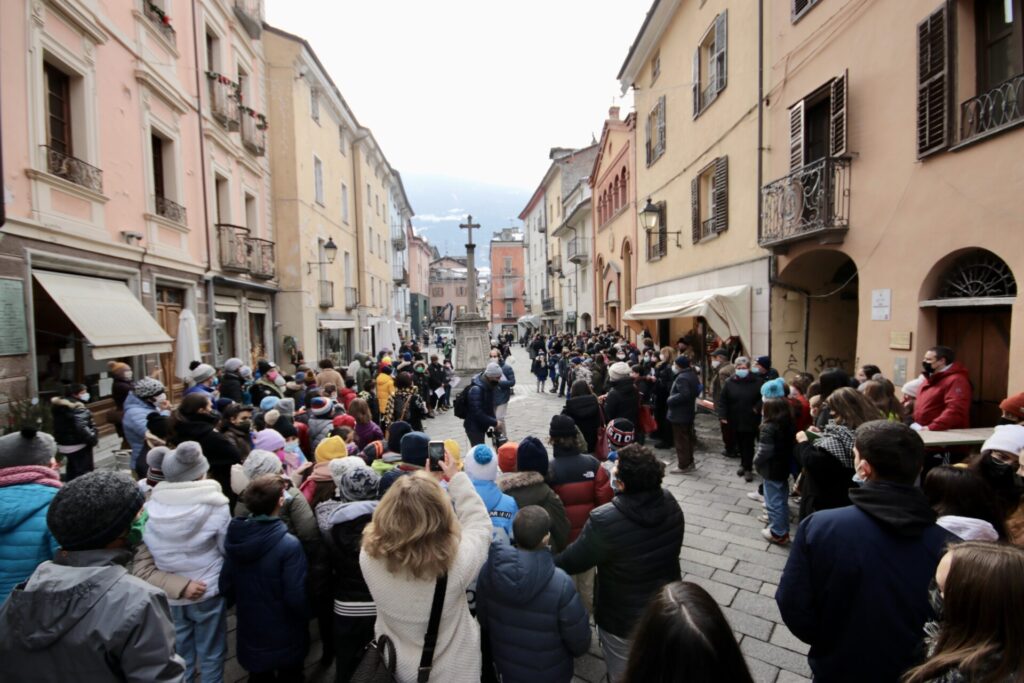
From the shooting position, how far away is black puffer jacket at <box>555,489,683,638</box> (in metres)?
2.64

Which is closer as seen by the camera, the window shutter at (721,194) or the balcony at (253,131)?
the window shutter at (721,194)

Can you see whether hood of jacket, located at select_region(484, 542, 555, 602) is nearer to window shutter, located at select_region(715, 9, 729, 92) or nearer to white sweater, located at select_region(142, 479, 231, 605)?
white sweater, located at select_region(142, 479, 231, 605)

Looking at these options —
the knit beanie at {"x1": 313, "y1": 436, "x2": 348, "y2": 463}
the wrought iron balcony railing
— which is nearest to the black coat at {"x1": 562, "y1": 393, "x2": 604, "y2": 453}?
the knit beanie at {"x1": 313, "y1": 436, "x2": 348, "y2": 463}

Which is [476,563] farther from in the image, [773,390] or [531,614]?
[773,390]

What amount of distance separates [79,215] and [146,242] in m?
1.89

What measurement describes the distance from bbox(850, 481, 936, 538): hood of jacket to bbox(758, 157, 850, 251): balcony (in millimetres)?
6597

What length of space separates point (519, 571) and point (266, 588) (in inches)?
59.3

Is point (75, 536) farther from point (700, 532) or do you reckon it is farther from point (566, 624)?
point (700, 532)

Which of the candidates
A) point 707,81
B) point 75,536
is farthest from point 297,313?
point 75,536

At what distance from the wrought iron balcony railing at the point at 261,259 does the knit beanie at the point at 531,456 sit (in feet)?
43.6

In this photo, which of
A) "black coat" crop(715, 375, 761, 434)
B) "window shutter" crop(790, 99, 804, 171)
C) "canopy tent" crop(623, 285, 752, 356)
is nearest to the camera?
"black coat" crop(715, 375, 761, 434)

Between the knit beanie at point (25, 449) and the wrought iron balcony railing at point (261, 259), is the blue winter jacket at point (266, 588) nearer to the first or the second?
the knit beanie at point (25, 449)

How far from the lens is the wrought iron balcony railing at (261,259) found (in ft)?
47.3

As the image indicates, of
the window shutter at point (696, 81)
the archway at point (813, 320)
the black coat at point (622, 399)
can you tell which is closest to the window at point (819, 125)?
the archway at point (813, 320)
